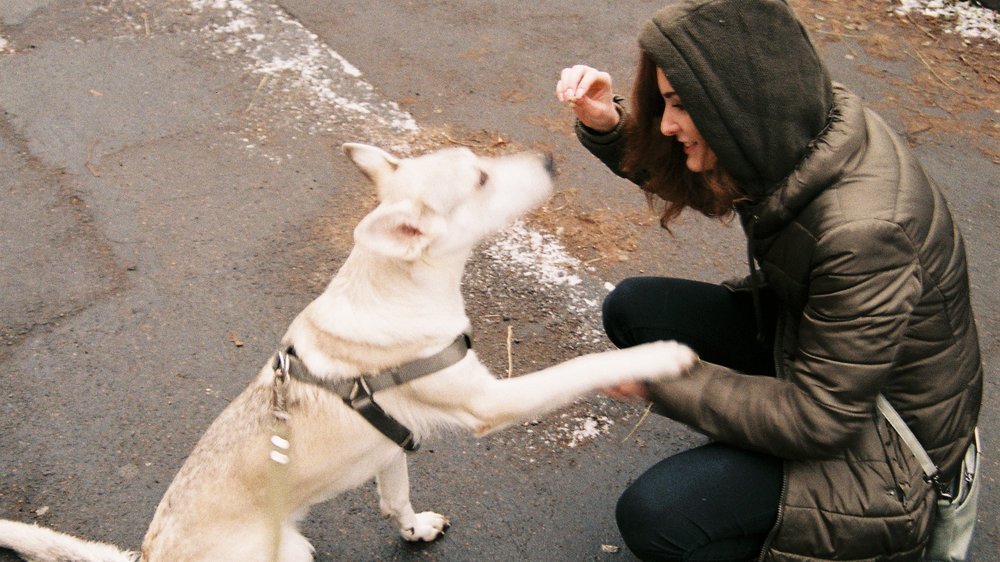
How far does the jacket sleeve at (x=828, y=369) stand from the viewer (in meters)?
2.20

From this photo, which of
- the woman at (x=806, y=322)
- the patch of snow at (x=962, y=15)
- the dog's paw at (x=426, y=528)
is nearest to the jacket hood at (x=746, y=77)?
the woman at (x=806, y=322)

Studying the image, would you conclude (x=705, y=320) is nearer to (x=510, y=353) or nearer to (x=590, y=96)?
(x=590, y=96)

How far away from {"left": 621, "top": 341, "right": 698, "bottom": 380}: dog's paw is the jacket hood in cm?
62

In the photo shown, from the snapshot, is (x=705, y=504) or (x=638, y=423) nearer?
(x=705, y=504)

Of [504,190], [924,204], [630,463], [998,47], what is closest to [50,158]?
[504,190]

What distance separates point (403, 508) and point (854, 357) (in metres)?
1.71

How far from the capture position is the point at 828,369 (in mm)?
2293

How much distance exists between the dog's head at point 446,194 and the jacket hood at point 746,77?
2.79 feet

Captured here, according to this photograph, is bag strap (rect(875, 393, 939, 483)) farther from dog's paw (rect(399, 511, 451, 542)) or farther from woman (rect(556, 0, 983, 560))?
dog's paw (rect(399, 511, 451, 542))

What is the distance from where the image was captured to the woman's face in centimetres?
→ 251

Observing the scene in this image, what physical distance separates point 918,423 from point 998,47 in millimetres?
5298

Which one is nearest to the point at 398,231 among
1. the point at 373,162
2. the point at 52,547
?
the point at 373,162

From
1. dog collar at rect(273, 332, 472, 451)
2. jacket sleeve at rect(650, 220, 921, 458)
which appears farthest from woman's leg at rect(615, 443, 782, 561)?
dog collar at rect(273, 332, 472, 451)

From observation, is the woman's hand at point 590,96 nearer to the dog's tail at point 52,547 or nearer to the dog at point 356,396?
the dog at point 356,396
